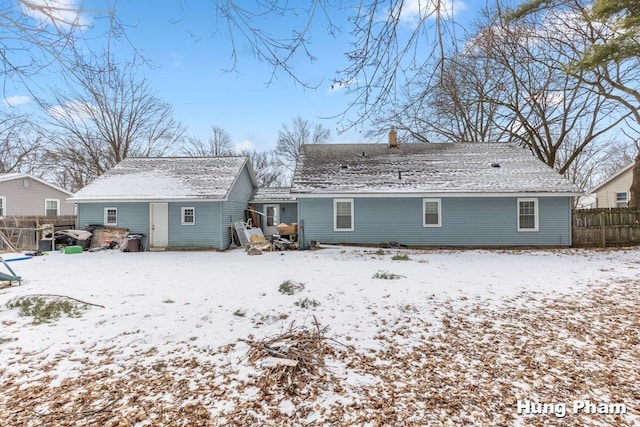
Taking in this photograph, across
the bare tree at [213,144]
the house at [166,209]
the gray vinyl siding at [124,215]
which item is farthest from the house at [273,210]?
the bare tree at [213,144]

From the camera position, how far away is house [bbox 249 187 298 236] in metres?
17.9

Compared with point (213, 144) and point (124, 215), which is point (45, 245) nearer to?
point (124, 215)

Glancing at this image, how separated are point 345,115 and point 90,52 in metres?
2.64

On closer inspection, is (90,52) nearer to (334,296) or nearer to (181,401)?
(181,401)

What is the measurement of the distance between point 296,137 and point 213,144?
9429 millimetres

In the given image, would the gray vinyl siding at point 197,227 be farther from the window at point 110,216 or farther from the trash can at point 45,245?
the trash can at point 45,245

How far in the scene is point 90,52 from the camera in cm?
295

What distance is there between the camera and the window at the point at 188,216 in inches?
546

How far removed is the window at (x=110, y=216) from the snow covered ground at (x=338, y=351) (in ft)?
25.1

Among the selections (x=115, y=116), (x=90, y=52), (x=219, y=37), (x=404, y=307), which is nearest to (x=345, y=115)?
(x=219, y=37)

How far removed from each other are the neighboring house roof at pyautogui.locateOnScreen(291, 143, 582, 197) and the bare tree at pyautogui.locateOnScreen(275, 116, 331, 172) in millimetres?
15429

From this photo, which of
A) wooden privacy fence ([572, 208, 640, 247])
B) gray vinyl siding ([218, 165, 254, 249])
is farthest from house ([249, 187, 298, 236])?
wooden privacy fence ([572, 208, 640, 247])

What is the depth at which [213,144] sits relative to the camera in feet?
109

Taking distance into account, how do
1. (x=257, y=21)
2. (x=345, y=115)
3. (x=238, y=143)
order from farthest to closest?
(x=238, y=143), (x=345, y=115), (x=257, y=21)
